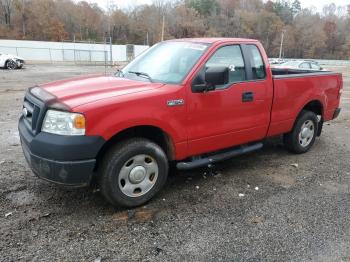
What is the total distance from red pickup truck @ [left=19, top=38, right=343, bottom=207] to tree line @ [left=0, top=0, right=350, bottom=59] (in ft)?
274

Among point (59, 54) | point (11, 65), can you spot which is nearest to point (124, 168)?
point (11, 65)

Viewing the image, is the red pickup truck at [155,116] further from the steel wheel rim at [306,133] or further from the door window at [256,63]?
the steel wheel rim at [306,133]

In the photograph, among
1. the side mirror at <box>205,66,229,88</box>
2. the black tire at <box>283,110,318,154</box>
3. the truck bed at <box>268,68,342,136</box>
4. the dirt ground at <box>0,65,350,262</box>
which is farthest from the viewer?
A: the black tire at <box>283,110,318,154</box>

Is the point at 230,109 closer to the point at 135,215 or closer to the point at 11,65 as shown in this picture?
the point at 135,215

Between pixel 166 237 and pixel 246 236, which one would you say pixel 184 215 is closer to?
pixel 166 237

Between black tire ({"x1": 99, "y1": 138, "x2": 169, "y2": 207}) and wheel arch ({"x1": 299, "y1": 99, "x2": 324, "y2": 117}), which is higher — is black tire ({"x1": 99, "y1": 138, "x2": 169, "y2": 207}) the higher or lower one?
the lower one

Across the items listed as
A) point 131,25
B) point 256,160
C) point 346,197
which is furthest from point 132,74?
point 131,25

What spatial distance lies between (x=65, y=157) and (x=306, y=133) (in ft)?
13.9

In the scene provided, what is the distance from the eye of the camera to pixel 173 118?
3.90 meters

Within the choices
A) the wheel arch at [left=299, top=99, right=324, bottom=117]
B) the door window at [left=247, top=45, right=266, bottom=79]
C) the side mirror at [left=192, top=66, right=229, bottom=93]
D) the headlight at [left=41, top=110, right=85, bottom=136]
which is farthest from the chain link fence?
the headlight at [left=41, top=110, right=85, bottom=136]

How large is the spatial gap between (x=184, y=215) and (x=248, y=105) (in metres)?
1.78

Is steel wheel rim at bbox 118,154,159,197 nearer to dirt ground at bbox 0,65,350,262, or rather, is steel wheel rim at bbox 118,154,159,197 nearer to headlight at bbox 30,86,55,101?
dirt ground at bbox 0,65,350,262

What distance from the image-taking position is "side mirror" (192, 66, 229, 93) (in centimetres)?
394

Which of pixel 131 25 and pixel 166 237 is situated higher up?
pixel 131 25
